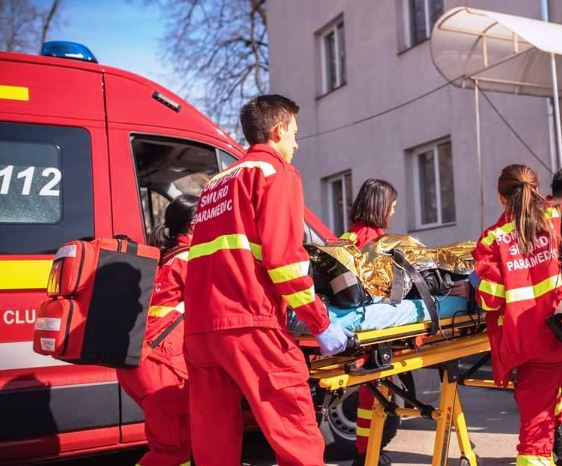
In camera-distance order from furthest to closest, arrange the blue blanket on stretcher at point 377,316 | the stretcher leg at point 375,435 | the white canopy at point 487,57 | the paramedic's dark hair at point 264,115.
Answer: the white canopy at point 487,57, the stretcher leg at point 375,435, the blue blanket on stretcher at point 377,316, the paramedic's dark hair at point 264,115

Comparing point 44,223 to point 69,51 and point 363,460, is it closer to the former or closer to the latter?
point 69,51

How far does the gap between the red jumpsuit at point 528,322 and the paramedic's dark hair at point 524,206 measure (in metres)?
0.04

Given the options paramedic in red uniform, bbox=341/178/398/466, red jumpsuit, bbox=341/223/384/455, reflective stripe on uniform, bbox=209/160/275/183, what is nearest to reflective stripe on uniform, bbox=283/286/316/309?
reflective stripe on uniform, bbox=209/160/275/183

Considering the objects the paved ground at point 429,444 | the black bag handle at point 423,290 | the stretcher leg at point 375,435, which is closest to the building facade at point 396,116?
the paved ground at point 429,444

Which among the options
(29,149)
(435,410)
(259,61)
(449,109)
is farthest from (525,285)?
(259,61)

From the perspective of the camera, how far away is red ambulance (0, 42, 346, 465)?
13.4 feet

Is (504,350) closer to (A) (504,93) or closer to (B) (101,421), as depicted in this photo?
(B) (101,421)

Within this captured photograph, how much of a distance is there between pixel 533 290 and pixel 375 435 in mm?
1136

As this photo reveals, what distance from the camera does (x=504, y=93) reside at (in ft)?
29.6

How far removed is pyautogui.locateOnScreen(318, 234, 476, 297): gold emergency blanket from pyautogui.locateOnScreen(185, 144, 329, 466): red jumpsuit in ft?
2.18

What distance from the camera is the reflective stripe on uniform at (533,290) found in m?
3.58

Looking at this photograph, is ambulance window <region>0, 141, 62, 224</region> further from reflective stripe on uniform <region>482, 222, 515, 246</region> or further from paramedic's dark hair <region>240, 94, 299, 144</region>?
reflective stripe on uniform <region>482, 222, 515, 246</region>

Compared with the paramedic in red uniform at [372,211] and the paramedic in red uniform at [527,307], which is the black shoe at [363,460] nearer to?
the paramedic in red uniform at [372,211]

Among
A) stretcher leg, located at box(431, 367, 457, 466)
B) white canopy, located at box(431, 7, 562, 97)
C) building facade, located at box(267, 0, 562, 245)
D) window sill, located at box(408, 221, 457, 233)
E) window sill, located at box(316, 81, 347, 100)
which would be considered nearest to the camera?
stretcher leg, located at box(431, 367, 457, 466)
